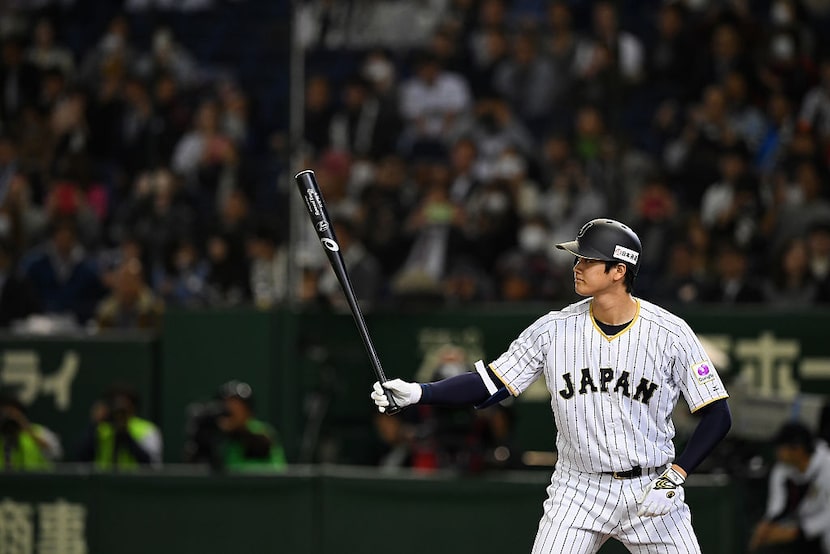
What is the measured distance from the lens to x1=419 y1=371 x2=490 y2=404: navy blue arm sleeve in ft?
19.5

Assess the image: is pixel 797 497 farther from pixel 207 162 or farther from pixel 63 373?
pixel 207 162

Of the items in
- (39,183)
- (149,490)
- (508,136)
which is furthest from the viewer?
(39,183)

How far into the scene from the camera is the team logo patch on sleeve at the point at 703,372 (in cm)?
591

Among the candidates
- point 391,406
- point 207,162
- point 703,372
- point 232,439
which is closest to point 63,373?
point 232,439

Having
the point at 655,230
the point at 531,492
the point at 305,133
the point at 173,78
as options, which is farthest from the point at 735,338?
the point at 173,78

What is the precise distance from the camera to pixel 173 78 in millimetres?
14680

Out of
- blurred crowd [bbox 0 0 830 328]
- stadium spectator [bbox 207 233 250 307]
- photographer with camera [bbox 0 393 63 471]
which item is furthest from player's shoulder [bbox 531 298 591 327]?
stadium spectator [bbox 207 233 250 307]

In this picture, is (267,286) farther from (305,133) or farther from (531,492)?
(531,492)

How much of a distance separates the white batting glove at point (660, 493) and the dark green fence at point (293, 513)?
2603 millimetres

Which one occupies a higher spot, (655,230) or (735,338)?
(655,230)

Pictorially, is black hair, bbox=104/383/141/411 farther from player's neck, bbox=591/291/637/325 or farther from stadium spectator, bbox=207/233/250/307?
player's neck, bbox=591/291/637/325

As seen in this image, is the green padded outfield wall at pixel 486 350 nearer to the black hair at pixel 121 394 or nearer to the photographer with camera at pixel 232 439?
the photographer with camera at pixel 232 439

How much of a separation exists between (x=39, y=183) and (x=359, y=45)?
3.37 metres

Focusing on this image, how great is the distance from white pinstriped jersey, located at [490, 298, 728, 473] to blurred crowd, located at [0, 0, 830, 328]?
4791 millimetres
